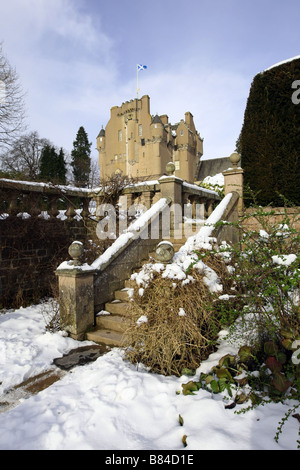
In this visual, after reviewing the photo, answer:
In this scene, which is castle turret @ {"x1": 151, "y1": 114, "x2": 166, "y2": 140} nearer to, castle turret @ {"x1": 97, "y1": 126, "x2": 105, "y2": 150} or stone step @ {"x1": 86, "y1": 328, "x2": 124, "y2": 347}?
castle turret @ {"x1": 97, "y1": 126, "x2": 105, "y2": 150}

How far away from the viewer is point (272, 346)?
246cm

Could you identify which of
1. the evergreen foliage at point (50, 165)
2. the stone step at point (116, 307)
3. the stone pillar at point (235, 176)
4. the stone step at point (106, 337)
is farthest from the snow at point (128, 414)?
the evergreen foliage at point (50, 165)

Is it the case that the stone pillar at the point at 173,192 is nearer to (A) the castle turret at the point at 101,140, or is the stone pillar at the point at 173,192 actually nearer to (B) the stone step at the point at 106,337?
(B) the stone step at the point at 106,337

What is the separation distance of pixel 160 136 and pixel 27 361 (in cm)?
3935

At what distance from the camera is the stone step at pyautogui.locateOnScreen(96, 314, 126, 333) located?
390 cm

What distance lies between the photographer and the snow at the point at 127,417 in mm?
1815

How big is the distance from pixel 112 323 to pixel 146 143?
3951 cm

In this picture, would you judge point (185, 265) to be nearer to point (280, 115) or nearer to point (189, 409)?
point (189, 409)

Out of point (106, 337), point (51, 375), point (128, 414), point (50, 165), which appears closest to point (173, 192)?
point (106, 337)

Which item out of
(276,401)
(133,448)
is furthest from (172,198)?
(133,448)

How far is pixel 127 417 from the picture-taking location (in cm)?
210

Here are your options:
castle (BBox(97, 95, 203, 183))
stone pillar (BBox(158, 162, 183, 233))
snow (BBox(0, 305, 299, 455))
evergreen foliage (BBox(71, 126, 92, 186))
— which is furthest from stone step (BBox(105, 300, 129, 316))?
evergreen foliage (BBox(71, 126, 92, 186))

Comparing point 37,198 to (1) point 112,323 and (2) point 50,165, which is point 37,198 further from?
(2) point 50,165

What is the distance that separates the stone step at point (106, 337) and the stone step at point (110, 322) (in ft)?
0.24
